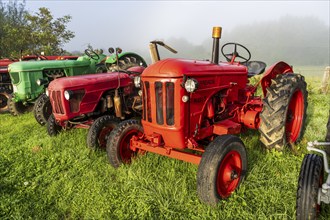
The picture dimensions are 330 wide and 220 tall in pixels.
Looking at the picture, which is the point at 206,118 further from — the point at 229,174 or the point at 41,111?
the point at 41,111

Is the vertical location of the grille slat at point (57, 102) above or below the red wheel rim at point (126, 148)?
above

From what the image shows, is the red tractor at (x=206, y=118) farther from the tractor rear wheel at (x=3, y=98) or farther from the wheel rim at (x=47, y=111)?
the tractor rear wheel at (x=3, y=98)

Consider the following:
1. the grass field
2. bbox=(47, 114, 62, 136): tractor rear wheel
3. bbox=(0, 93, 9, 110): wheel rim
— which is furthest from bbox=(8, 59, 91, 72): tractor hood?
the grass field

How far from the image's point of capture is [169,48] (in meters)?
3.38

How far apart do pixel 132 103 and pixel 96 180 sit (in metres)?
2.15

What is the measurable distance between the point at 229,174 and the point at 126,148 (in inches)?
57.0

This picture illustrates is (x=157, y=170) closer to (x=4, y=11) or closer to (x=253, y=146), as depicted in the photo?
(x=253, y=146)

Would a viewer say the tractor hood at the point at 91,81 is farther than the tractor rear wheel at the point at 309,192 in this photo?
Yes

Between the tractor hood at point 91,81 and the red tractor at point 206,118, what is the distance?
134 cm

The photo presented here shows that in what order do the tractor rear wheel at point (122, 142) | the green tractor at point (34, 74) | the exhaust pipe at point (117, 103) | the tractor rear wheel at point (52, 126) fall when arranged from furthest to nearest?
1. the green tractor at point (34, 74)
2. the tractor rear wheel at point (52, 126)
3. the exhaust pipe at point (117, 103)
4. the tractor rear wheel at point (122, 142)

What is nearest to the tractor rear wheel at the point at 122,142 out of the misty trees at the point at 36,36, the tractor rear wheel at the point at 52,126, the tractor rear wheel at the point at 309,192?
the tractor rear wheel at the point at 52,126

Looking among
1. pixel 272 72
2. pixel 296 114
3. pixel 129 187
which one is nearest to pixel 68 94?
pixel 129 187

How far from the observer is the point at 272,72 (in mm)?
3971

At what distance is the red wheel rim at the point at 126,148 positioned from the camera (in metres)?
3.30
